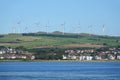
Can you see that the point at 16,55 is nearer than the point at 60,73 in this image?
No

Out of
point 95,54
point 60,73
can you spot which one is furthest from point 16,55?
point 60,73

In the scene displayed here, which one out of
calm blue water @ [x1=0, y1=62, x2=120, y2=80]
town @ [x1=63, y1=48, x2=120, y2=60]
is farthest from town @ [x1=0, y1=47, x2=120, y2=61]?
calm blue water @ [x1=0, y1=62, x2=120, y2=80]

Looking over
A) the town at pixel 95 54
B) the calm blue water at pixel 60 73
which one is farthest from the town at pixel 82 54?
the calm blue water at pixel 60 73

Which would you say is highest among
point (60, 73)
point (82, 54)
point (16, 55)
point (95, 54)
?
point (60, 73)

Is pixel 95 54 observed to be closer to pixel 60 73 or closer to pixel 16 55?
pixel 16 55

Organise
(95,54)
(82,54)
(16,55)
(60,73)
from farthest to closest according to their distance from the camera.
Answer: (82,54)
(95,54)
(16,55)
(60,73)

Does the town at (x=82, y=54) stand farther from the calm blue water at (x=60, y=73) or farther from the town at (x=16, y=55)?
the calm blue water at (x=60, y=73)

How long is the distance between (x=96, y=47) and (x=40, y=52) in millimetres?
22223

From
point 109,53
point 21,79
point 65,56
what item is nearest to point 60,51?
point 65,56

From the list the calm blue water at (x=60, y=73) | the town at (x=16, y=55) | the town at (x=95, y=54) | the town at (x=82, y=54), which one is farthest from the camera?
the town at (x=95, y=54)

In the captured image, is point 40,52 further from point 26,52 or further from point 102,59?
point 102,59

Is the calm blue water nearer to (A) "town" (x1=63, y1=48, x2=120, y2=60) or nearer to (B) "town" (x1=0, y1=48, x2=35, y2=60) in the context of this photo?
(B) "town" (x1=0, y1=48, x2=35, y2=60)

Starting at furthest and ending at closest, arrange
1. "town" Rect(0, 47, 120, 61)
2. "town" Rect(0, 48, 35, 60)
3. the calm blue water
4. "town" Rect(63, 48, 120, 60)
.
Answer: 1. "town" Rect(63, 48, 120, 60)
2. "town" Rect(0, 47, 120, 61)
3. "town" Rect(0, 48, 35, 60)
4. the calm blue water

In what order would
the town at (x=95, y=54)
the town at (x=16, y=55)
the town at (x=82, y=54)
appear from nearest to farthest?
the town at (x=16, y=55)
the town at (x=82, y=54)
the town at (x=95, y=54)
